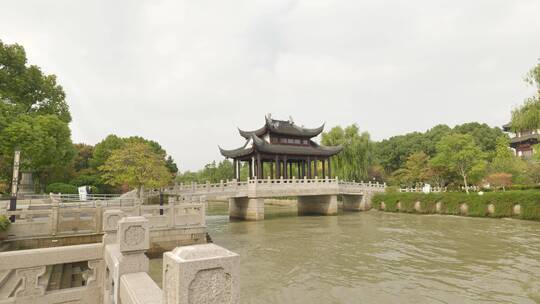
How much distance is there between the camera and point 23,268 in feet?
14.4

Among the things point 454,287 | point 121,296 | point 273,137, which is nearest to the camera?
point 121,296

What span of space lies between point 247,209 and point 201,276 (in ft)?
78.9

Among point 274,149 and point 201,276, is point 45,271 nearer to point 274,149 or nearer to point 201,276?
point 201,276

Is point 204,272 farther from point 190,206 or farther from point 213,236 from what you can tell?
point 213,236

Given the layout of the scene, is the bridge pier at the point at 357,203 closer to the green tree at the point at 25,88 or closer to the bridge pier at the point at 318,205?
the bridge pier at the point at 318,205

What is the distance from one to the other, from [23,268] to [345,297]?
6.79m

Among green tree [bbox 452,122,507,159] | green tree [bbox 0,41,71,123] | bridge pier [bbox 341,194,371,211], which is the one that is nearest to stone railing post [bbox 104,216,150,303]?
green tree [bbox 0,41,71,123]

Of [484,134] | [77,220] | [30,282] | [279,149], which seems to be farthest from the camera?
[484,134]

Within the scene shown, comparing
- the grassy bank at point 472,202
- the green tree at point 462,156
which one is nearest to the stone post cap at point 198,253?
the grassy bank at point 472,202

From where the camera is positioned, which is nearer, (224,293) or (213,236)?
(224,293)

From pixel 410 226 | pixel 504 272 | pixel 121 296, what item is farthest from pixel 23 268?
pixel 410 226

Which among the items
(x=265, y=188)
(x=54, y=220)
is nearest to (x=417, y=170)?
(x=265, y=188)

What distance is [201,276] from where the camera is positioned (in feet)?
6.27

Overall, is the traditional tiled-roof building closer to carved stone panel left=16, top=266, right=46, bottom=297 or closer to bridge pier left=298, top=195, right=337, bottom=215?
bridge pier left=298, top=195, right=337, bottom=215
